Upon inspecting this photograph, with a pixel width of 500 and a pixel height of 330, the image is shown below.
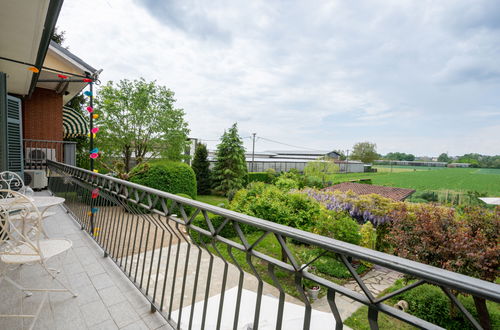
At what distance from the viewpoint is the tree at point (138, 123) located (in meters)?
9.74

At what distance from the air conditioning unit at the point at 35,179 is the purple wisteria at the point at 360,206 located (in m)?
8.92

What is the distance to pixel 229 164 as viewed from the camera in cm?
1569

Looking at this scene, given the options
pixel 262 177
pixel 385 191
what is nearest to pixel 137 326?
pixel 385 191

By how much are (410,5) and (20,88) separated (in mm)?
10450

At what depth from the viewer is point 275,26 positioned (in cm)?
843

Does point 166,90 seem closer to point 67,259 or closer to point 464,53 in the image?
point 67,259

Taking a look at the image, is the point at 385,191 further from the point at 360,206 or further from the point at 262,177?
the point at 262,177

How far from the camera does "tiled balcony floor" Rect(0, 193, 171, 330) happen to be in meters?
1.76

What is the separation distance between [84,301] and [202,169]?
13879mm

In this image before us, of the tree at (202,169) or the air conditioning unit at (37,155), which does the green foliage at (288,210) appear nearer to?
the air conditioning unit at (37,155)

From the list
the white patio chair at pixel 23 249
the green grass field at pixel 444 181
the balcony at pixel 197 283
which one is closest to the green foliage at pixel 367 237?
the balcony at pixel 197 283

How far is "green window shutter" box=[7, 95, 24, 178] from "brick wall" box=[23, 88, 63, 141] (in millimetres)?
5516

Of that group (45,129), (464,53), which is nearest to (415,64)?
(464,53)

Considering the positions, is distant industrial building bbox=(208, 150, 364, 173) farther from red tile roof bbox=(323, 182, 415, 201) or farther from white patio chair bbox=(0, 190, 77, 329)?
white patio chair bbox=(0, 190, 77, 329)
